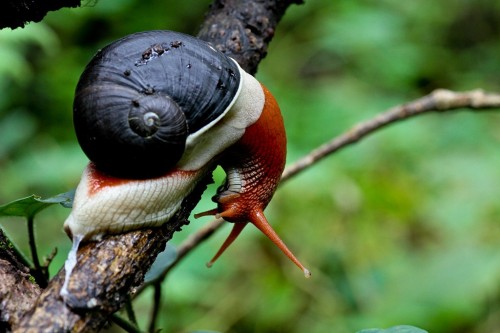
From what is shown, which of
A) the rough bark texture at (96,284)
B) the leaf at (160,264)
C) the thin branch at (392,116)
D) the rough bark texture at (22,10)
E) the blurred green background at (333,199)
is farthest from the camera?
the blurred green background at (333,199)

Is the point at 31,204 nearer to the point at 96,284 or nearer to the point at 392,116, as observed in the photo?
the point at 96,284

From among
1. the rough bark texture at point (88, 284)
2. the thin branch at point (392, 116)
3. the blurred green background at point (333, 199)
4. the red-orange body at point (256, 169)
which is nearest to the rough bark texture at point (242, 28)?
the red-orange body at point (256, 169)

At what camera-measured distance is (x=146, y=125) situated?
4.25ft

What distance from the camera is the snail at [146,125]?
4.17 feet

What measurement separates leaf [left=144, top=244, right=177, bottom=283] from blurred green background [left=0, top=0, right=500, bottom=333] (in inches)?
42.7

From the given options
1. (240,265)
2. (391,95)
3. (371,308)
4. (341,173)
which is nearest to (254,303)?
(240,265)

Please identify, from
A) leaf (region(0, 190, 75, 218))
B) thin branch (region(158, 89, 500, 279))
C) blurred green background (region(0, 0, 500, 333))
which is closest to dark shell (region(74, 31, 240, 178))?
leaf (region(0, 190, 75, 218))

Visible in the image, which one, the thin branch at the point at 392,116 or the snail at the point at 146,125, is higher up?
the snail at the point at 146,125

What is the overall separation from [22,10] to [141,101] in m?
0.28

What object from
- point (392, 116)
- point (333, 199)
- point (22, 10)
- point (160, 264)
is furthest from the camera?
point (333, 199)

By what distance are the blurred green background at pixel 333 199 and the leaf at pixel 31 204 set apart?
1.34 metres

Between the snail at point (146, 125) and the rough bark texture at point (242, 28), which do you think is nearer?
the snail at point (146, 125)

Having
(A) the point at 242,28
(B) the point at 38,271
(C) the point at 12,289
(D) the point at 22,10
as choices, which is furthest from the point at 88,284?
(A) the point at 242,28

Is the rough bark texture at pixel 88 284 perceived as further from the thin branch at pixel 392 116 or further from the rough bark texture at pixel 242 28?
the thin branch at pixel 392 116
